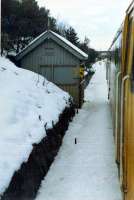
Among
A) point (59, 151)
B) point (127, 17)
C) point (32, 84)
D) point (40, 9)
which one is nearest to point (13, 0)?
point (40, 9)

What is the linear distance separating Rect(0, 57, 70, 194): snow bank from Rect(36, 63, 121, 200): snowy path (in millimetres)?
790

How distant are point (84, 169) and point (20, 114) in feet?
6.06

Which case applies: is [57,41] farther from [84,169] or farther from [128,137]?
[128,137]

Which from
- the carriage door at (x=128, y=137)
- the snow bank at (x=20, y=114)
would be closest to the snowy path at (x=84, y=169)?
the snow bank at (x=20, y=114)

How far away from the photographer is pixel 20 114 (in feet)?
35.3

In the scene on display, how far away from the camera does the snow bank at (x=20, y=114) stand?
7.86m

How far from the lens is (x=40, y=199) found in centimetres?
820

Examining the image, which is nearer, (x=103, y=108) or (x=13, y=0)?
(x=103, y=108)

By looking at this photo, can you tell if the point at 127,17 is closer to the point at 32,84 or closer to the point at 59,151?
the point at 59,151

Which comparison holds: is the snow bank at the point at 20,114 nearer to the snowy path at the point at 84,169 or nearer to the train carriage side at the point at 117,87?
the snowy path at the point at 84,169

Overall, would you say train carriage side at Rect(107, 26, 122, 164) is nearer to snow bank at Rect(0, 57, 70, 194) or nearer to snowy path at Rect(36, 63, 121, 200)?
snowy path at Rect(36, 63, 121, 200)

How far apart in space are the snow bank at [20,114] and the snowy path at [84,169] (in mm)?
790

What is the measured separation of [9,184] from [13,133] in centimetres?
219

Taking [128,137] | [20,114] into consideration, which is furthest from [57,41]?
[128,137]
